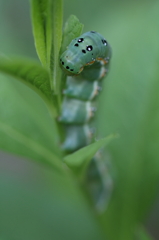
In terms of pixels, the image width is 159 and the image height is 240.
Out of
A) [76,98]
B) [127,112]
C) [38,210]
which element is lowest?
[38,210]

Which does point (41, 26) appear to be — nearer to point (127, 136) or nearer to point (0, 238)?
point (127, 136)

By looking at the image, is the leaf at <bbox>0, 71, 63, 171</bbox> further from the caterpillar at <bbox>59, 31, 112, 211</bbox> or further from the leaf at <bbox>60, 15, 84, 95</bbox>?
the leaf at <bbox>60, 15, 84, 95</bbox>

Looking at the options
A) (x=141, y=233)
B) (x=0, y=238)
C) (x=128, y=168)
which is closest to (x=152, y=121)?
(x=128, y=168)

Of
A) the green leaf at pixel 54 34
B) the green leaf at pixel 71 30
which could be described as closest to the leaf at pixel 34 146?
the green leaf at pixel 54 34

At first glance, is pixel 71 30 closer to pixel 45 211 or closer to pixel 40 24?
pixel 40 24

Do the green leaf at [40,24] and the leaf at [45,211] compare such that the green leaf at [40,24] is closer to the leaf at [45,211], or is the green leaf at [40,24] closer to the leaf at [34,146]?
the leaf at [34,146]

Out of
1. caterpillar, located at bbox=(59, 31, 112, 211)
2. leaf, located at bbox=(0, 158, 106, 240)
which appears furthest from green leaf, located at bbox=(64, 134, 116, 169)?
leaf, located at bbox=(0, 158, 106, 240)

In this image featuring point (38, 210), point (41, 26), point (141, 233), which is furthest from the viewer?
point (38, 210)
